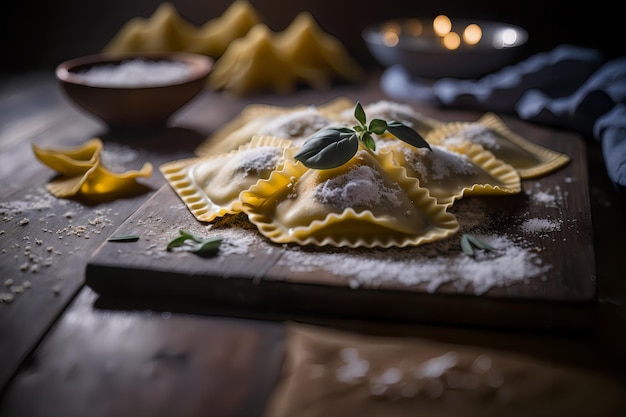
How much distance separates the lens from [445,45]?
2494 mm

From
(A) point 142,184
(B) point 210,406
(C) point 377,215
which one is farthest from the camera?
(A) point 142,184

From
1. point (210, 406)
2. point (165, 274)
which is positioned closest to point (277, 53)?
point (165, 274)

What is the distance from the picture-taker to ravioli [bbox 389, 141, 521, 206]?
55.5 inches

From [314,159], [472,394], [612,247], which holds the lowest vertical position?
[612,247]

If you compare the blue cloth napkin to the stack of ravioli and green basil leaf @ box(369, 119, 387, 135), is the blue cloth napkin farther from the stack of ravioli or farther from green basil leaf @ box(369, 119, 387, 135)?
green basil leaf @ box(369, 119, 387, 135)

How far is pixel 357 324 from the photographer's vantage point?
106 cm

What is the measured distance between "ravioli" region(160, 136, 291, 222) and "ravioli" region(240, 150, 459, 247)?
0.20ft

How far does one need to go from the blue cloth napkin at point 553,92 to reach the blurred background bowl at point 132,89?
742 mm

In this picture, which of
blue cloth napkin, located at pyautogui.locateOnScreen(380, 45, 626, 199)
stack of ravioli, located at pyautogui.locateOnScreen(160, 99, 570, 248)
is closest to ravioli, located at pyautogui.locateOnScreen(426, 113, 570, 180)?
stack of ravioli, located at pyautogui.locateOnScreen(160, 99, 570, 248)

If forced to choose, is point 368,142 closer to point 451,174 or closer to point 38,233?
point 451,174

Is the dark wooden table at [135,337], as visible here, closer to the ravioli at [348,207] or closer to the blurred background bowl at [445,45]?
the ravioli at [348,207]

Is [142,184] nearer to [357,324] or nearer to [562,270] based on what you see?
[357,324]

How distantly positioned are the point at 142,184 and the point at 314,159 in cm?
54

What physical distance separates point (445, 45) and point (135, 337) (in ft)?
6.14
